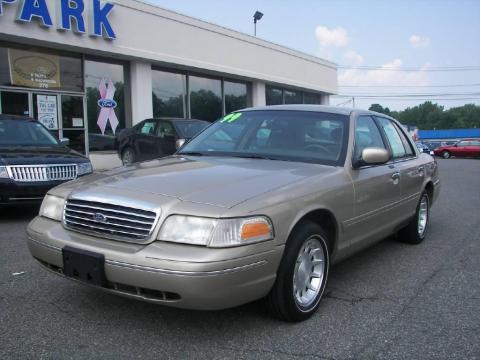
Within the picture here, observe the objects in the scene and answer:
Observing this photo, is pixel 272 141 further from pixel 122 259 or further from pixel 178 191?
pixel 122 259

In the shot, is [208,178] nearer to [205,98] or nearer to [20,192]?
[20,192]

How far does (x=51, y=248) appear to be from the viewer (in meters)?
3.41

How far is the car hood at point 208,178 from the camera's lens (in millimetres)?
3246

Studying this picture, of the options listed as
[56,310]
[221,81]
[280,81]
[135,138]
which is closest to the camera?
[56,310]

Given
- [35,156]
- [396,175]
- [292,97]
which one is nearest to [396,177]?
[396,175]

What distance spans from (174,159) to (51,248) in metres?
1.44

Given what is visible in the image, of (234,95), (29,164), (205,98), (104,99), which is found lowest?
(29,164)

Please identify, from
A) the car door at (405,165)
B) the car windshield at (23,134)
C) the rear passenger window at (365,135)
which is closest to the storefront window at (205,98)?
the car windshield at (23,134)

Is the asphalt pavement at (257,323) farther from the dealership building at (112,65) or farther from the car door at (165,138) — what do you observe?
the dealership building at (112,65)

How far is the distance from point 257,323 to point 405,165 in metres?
2.78

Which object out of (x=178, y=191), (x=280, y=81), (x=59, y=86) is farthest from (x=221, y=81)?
(x=178, y=191)

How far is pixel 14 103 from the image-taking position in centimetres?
1370

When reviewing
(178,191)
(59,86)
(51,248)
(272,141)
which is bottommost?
(51,248)

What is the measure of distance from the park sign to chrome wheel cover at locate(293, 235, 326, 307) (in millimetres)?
11397
